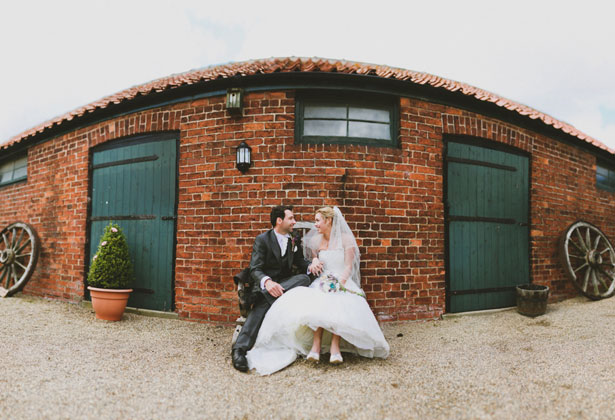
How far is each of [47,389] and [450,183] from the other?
4966mm

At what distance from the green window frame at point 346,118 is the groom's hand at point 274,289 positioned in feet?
6.51

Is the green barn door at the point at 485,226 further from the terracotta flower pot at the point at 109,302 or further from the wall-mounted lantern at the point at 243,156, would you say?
the terracotta flower pot at the point at 109,302

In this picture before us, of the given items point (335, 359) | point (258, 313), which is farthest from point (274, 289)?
point (335, 359)

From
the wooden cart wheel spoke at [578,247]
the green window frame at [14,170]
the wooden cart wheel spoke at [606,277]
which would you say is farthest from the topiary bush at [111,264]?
the wooden cart wheel spoke at [606,277]

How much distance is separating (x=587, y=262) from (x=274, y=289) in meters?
5.63

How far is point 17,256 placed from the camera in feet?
21.2

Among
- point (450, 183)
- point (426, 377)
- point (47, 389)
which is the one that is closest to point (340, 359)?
point (426, 377)

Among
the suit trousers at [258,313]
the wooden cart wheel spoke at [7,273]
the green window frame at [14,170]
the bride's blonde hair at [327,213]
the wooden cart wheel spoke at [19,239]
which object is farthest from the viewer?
the green window frame at [14,170]

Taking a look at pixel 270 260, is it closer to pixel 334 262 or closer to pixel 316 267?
pixel 316 267

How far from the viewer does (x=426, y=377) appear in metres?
2.86

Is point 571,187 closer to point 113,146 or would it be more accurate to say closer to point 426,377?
point 426,377

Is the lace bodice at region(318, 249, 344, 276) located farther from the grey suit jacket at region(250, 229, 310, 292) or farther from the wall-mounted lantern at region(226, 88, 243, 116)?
the wall-mounted lantern at region(226, 88, 243, 116)

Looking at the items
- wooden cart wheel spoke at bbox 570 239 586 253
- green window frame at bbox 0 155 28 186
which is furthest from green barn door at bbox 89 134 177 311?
wooden cart wheel spoke at bbox 570 239 586 253

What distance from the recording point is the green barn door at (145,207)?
16.2 ft
